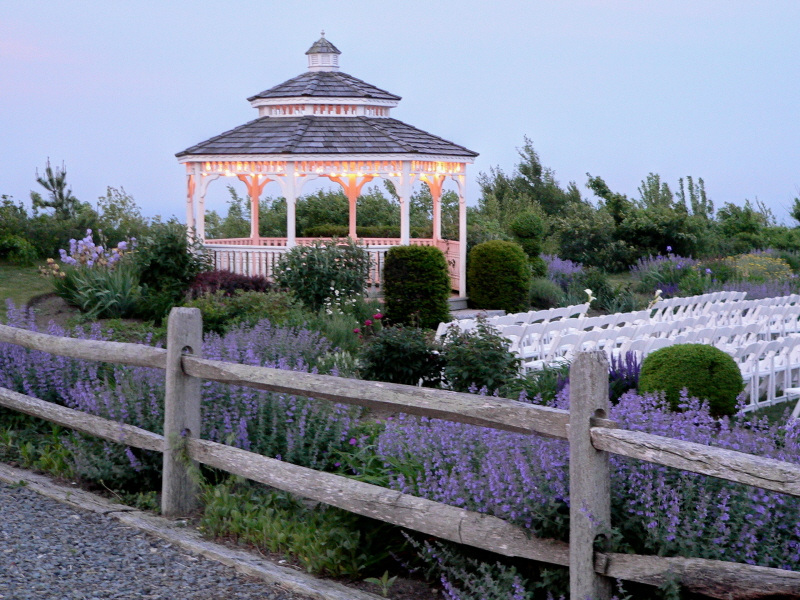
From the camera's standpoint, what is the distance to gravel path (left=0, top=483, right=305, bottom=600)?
4500mm

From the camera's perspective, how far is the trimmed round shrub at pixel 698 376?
848 cm

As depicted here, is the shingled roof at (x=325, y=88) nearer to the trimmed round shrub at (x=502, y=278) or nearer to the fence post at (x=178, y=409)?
the trimmed round shrub at (x=502, y=278)

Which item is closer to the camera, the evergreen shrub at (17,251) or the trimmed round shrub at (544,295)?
the trimmed round shrub at (544,295)

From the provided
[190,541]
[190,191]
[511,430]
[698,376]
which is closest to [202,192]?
[190,191]

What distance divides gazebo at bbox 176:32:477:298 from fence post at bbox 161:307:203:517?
10945 millimetres

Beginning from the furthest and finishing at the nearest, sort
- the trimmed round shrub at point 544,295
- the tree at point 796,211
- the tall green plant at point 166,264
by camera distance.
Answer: the tree at point 796,211
the trimmed round shrub at point 544,295
the tall green plant at point 166,264

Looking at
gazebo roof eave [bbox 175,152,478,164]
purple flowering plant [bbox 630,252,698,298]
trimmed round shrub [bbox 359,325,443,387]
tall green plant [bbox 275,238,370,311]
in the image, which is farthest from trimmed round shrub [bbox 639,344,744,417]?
purple flowering plant [bbox 630,252,698,298]

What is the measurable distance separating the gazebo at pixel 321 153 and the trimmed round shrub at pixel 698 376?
883cm

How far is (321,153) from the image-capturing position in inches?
655

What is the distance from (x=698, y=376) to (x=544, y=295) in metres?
10.4

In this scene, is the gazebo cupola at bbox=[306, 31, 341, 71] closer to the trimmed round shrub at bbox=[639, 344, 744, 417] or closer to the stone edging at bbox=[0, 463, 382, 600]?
the trimmed round shrub at bbox=[639, 344, 744, 417]

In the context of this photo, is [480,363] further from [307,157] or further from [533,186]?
[533,186]

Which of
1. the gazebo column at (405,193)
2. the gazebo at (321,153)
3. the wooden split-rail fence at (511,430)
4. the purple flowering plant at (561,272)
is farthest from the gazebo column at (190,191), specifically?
the wooden split-rail fence at (511,430)

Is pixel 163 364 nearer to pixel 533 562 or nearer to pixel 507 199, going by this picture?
pixel 533 562
